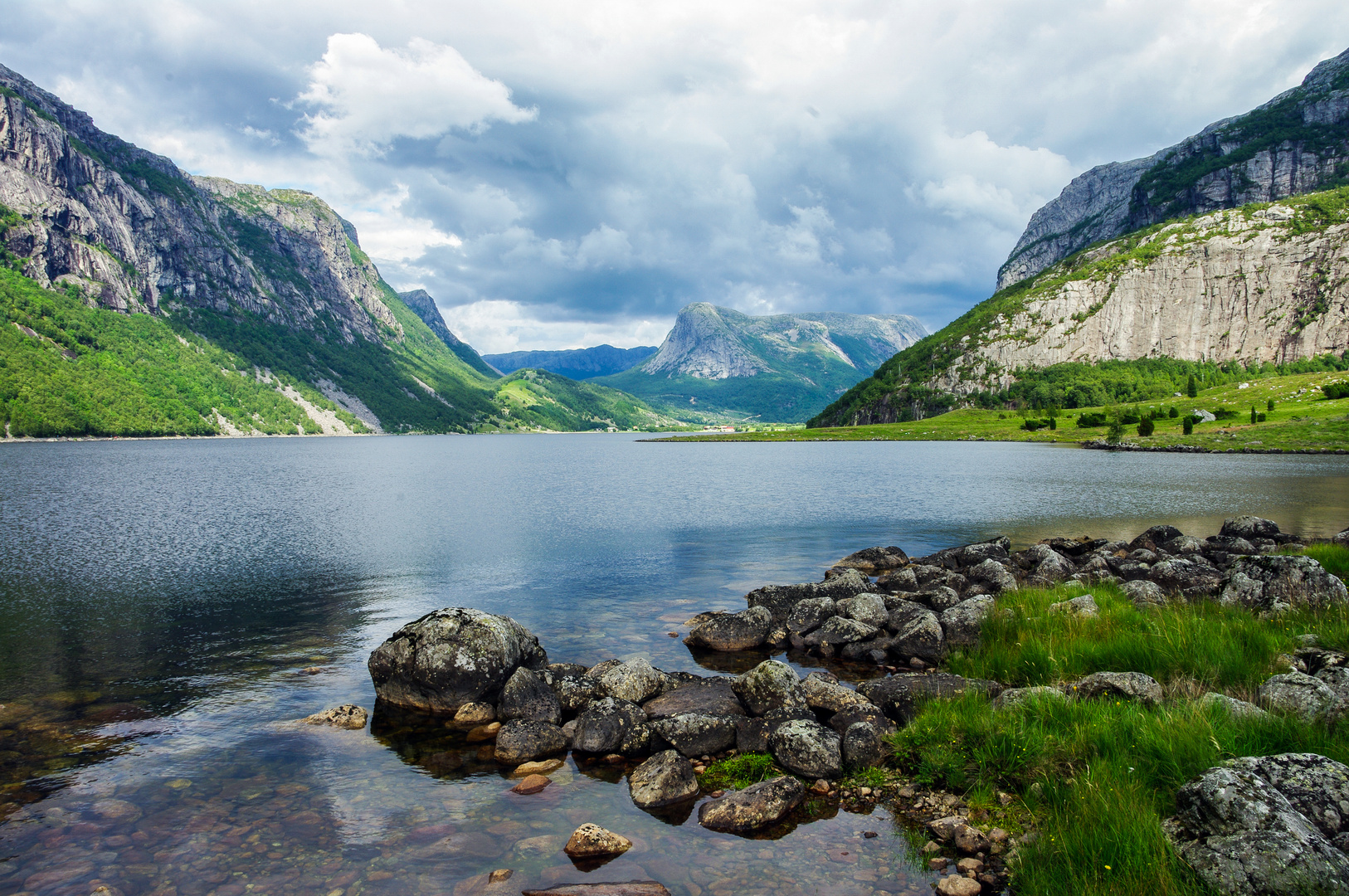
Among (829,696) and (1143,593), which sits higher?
(1143,593)

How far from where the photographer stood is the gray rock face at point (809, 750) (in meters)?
13.4

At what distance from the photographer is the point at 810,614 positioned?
2411 centimetres

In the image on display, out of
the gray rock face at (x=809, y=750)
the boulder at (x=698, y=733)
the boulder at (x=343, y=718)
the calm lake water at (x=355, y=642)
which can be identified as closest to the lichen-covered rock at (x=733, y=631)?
the calm lake water at (x=355, y=642)

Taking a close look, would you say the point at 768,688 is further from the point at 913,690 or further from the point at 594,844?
the point at 594,844

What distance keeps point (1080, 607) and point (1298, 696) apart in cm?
895

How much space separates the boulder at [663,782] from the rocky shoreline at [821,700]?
0.04 metres

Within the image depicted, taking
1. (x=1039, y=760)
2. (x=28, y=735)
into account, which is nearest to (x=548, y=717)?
(x=1039, y=760)

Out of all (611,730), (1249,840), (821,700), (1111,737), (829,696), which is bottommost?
(611,730)

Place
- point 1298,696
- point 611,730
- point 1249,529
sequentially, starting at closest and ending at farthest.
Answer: point 1298,696
point 611,730
point 1249,529

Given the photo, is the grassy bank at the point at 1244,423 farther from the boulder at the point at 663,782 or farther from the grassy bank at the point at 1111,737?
the boulder at the point at 663,782

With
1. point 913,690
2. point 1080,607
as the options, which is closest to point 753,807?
point 913,690

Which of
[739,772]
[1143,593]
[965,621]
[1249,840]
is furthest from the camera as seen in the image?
[1143,593]

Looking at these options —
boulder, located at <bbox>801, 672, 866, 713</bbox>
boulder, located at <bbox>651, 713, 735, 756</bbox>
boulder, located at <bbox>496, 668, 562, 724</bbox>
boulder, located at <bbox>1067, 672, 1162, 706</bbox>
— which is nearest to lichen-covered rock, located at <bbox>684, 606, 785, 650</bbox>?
boulder, located at <bbox>801, 672, 866, 713</bbox>

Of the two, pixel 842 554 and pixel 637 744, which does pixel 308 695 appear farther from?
pixel 842 554
